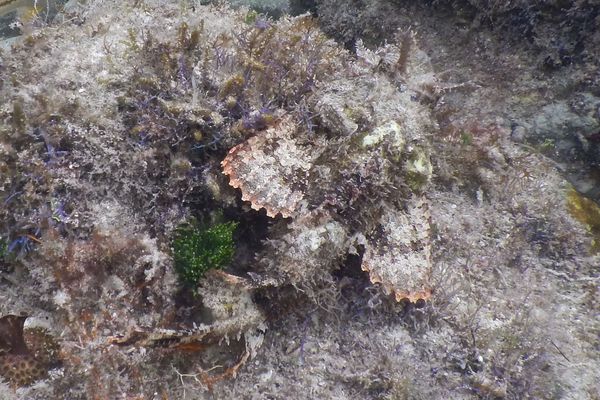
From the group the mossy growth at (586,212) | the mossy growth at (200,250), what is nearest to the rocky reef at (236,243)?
the mossy growth at (200,250)

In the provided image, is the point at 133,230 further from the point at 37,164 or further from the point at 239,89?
the point at 239,89

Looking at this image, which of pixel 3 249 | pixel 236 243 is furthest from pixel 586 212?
pixel 3 249

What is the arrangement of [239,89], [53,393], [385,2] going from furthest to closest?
[385,2] → [239,89] → [53,393]

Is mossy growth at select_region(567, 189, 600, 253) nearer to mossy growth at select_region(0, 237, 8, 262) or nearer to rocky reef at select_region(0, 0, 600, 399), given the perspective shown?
rocky reef at select_region(0, 0, 600, 399)

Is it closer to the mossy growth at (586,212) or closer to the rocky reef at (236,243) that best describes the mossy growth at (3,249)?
the rocky reef at (236,243)

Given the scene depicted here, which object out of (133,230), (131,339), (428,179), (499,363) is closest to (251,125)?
(133,230)

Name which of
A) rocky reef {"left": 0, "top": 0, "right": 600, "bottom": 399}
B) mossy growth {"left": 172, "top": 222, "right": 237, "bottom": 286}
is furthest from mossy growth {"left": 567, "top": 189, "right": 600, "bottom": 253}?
mossy growth {"left": 172, "top": 222, "right": 237, "bottom": 286}

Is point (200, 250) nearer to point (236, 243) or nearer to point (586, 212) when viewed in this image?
point (236, 243)
